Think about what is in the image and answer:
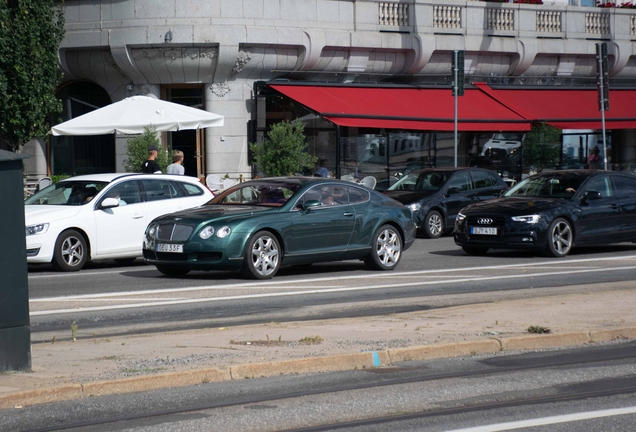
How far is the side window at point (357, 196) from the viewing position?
1673 centimetres

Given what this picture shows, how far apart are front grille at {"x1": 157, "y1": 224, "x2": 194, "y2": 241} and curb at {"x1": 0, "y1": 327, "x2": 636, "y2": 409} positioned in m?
6.43

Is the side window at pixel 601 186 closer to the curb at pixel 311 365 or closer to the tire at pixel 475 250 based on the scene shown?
the tire at pixel 475 250

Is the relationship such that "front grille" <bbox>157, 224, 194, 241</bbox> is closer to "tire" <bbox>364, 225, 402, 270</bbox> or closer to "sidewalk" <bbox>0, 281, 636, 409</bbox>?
"tire" <bbox>364, 225, 402, 270</bbox>

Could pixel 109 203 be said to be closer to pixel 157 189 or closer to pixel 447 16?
pixel 157 189

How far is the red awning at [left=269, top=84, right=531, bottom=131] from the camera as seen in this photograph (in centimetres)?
2997

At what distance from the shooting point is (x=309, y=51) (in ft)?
101

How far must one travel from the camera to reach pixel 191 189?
746 inches

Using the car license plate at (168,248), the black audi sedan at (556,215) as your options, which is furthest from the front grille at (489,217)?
the car license plate at (168,248)

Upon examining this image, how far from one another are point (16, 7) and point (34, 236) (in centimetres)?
1053

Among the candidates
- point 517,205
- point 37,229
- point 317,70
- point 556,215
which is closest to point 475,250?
point 517,205

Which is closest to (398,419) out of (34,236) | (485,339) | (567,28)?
(485,339)

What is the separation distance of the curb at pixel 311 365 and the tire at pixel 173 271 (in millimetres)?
6998

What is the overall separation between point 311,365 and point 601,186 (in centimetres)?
1266


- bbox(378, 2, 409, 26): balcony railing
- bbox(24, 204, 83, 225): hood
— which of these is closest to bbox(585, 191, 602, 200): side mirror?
bbox(24, 204, 83, 225): hood
